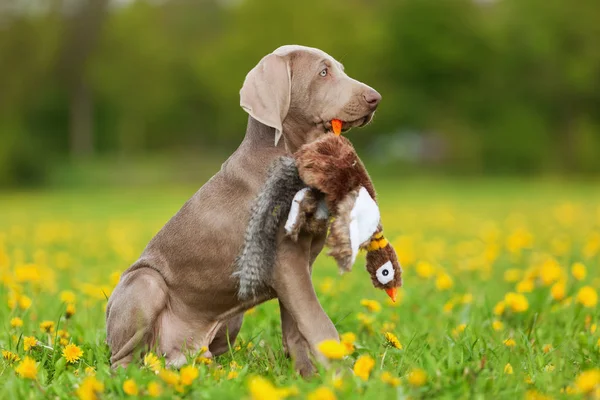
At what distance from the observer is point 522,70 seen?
34.2m

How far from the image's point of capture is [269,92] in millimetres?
3305

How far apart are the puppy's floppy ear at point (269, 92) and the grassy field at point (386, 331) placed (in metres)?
1.07

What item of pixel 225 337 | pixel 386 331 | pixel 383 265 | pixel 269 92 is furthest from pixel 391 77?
pixel 383 265

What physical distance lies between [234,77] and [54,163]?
807 centimetres

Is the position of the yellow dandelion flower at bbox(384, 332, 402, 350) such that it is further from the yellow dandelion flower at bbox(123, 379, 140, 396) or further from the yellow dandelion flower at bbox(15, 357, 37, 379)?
the yellow dandelion flower at bbox(15, 357, 37, 379)

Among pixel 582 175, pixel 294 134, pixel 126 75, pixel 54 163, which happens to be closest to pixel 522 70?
pixel 582 175

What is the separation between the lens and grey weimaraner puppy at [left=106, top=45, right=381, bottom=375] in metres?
3.30

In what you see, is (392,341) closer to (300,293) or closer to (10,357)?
(300,293)

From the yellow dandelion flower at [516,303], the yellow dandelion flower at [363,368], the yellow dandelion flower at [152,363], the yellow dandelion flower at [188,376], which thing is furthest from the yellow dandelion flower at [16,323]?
the yellow dandelion flower at [516,303]

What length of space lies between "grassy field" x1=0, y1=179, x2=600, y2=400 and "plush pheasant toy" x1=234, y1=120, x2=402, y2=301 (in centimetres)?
39

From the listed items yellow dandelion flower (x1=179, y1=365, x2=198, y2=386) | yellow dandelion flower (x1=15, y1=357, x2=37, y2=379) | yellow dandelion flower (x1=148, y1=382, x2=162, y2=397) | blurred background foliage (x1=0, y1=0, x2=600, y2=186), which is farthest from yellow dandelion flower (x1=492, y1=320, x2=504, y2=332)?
blurred background foliage (x1=0, y1=0, x2=600, y2=186)

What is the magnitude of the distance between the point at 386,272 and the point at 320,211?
1.26 ft

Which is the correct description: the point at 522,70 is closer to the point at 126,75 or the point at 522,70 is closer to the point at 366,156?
the point at 366,156

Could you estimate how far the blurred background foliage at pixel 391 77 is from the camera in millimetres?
30938
